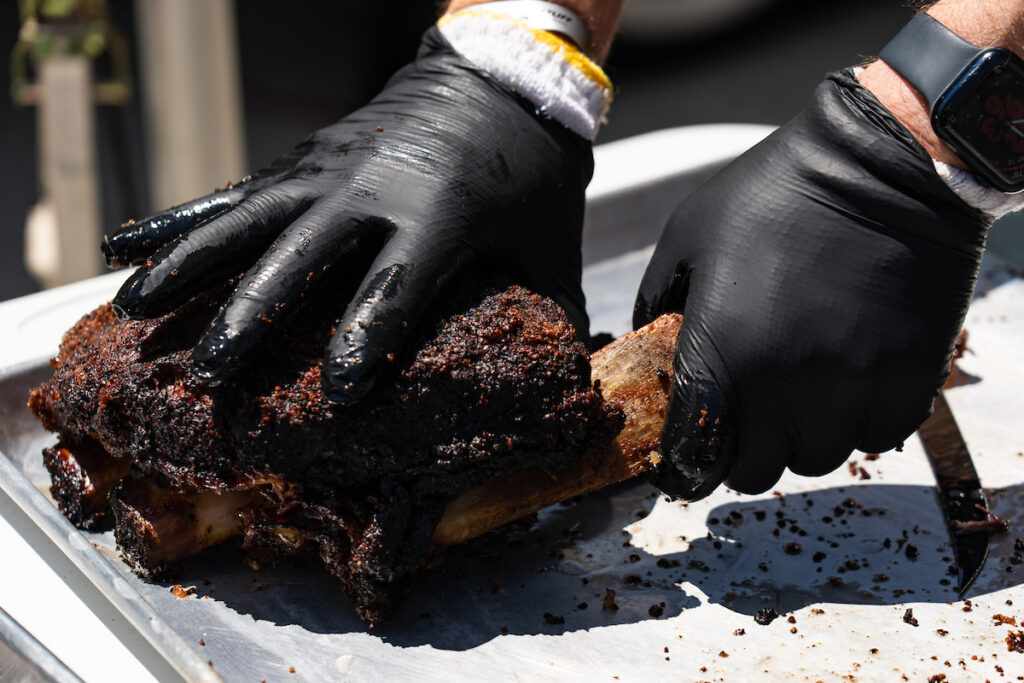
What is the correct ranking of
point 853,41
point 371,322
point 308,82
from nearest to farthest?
point 371,322, point 308,82, point 853,41

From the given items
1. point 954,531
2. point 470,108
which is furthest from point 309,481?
point 954,531

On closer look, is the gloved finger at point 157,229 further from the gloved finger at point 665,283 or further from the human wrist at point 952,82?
the human wrist at point 952,82

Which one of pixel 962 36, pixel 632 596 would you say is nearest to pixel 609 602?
pixel 632 596

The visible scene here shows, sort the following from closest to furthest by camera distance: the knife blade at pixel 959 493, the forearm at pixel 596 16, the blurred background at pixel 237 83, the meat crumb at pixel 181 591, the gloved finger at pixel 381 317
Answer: the gloved finger at pixel 381 317 < the meat crumb at pixel 181 591 < the knife blade at pixel 959 493 < the forearm at pixel 596 16 < the blurred background at pixel 237 83

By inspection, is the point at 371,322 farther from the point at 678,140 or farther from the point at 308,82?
the point at 308,82

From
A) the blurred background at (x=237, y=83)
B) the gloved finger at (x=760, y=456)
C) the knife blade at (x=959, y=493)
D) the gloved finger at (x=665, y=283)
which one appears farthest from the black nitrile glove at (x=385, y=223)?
the blurred background at (x=237, y=83)
